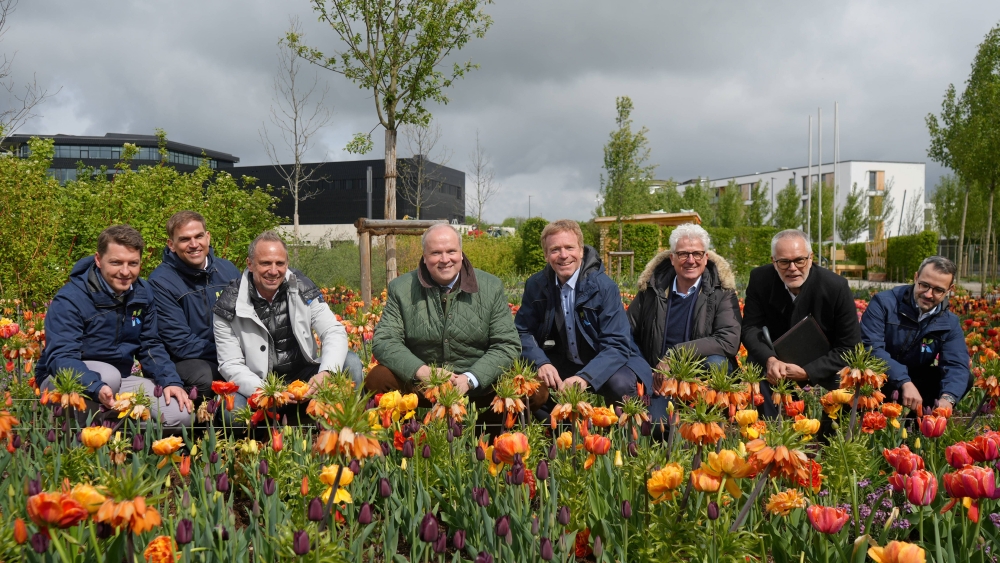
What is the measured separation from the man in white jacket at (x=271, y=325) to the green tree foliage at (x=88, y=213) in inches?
186

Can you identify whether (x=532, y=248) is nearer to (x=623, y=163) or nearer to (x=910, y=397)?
(x=623, y=163)

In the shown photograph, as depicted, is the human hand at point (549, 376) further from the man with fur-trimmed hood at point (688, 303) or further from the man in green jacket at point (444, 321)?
the man with fur-trimmed hood at point (688, 303)

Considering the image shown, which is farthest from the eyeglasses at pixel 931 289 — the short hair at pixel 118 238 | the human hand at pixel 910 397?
the short hair at pixel 118 238

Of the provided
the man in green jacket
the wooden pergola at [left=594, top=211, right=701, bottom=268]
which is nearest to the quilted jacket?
the man in green jacket

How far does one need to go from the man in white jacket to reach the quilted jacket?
336mm

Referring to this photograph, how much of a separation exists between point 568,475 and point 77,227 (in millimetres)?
8248

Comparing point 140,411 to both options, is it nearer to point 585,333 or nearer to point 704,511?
point 704,511

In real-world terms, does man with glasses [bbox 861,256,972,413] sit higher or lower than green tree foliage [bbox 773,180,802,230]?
lower

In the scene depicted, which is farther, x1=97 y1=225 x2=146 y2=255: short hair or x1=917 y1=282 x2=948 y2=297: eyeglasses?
x1=917 y1=282 x2=948 y2=297: eyeglasses

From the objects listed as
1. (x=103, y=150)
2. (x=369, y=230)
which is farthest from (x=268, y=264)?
(x=103, y=150)

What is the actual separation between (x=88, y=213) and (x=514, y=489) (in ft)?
27.4

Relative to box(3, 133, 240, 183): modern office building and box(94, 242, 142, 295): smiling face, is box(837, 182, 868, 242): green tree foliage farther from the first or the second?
box(3, 133, 240, 183): modern office building

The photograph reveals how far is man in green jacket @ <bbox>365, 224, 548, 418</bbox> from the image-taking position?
13.2ft

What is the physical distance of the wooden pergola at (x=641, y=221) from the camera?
20.8 metres
